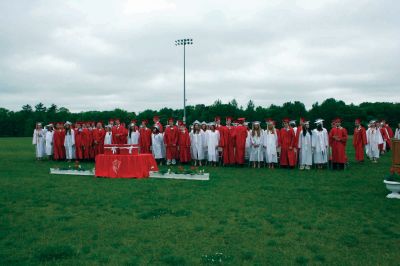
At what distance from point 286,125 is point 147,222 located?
1087 centimetres

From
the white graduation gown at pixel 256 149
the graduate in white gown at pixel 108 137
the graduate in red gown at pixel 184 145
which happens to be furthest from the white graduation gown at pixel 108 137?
the white graduation gown at pixel 256 149

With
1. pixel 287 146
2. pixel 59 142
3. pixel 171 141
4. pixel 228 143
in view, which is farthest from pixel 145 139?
pixel 287 146

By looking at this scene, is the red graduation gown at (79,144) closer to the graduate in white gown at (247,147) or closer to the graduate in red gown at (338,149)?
the graduate in white gown at (247,147)

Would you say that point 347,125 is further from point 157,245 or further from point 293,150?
point 157,245

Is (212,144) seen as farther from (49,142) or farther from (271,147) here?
(49,142)

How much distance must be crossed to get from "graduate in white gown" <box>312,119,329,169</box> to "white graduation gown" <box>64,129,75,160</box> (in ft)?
41.6

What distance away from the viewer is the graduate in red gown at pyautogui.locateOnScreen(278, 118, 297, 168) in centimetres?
1670

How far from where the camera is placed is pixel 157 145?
19672mm

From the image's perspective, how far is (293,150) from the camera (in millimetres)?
16719

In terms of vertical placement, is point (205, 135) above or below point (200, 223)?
above

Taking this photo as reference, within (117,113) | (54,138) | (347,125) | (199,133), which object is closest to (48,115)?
(117,113)

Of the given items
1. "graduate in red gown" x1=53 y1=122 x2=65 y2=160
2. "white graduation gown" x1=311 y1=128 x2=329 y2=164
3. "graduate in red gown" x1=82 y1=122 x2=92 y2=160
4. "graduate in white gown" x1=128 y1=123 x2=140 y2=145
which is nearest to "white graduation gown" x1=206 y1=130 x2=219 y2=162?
"graduate in white gown" x1=128 y1=123 x2=140 y2=145

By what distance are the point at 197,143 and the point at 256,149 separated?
292cm

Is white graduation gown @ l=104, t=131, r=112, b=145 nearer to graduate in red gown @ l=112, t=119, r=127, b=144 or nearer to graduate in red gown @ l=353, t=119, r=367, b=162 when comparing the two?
graduate in red gown @ l=112, t=119, r=127, b=144
